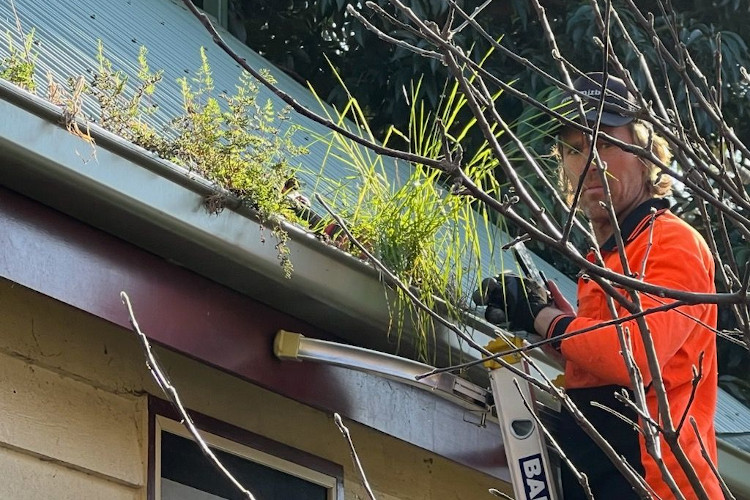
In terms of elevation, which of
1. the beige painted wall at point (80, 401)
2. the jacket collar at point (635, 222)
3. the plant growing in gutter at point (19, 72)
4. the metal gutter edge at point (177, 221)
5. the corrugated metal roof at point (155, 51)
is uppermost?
the corrugated metal roof at point (155, 51)

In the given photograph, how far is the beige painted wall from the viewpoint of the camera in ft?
10.5

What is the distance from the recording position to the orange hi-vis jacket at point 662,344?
134 inches

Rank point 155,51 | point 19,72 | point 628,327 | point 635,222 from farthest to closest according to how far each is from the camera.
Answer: point 155,51 → point 635,222 → point 628,327 → point 19,72

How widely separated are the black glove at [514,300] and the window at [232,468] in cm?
66

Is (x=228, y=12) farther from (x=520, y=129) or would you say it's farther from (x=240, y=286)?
(x=240, y=286)

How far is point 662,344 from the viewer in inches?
133

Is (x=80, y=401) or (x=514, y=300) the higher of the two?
(x=514, y=300)

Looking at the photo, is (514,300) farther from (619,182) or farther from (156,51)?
(156,51)

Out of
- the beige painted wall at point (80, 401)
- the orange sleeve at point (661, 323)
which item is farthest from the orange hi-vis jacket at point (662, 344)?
the beige painted wall at point (80, 401)

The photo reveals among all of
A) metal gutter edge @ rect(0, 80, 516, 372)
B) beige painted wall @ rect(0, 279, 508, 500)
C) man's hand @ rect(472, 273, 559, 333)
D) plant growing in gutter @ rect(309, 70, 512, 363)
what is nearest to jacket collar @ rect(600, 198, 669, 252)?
man's hand @ rect(472, 273, 559, 333)

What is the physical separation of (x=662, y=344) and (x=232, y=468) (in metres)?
1.16

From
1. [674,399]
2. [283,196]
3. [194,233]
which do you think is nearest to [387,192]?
[283,196]

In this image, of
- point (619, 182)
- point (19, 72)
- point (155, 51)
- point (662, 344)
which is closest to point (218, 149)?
point (19, 72)

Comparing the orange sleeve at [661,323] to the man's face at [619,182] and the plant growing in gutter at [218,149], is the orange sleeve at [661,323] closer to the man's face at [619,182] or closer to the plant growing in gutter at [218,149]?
the man's face at [619,182]
